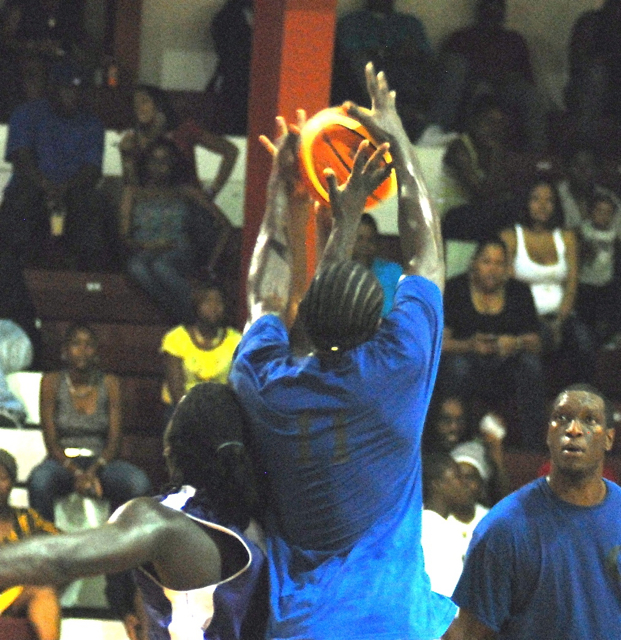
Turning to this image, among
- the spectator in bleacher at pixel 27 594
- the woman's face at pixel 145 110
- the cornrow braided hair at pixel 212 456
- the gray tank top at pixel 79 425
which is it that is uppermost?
the woman's face at pixel 145 110

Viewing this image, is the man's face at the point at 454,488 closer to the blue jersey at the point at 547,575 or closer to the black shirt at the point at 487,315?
the black shirt at the point at 487,315

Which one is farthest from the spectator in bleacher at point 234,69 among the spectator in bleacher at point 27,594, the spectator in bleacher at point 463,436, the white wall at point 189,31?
the spectator in bleacher at point 27,594

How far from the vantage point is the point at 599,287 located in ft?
24.8

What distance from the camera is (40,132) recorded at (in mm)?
7973

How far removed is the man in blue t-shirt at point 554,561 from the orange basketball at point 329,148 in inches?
34.7

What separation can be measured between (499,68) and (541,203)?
7.54 ft

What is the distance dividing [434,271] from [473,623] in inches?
40.8

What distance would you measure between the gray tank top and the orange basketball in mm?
3449

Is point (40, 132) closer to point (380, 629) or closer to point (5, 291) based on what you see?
point (5, 291)

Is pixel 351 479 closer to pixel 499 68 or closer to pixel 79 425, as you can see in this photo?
pixel 79 425

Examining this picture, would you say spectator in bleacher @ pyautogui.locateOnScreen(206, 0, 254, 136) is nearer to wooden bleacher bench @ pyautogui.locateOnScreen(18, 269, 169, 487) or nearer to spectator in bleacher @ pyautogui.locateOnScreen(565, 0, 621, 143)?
wooden bleacher bench @ pyautogui.locateOnScreen(18, 269, 169, 487)

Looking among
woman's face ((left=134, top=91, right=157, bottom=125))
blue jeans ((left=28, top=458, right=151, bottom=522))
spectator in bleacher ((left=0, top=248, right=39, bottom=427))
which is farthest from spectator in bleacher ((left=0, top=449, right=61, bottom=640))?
woman's face ((left=134, top=91, right=157, bottom=125))

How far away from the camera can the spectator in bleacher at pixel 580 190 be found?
Result: 7.83m

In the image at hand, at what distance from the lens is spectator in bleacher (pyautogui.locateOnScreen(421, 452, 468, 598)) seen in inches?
205
